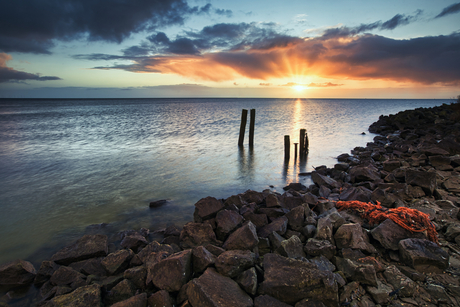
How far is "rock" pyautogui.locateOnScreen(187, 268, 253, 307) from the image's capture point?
10.3 feet

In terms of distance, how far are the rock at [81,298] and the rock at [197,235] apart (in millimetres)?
1925

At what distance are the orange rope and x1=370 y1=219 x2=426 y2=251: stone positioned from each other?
9 centimetres

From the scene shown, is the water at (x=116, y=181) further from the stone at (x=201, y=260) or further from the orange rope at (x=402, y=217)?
the orange rope at (x=402, y=217)

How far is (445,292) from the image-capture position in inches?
132

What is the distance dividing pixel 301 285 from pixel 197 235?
264 centimetres

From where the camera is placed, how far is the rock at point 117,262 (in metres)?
4.41

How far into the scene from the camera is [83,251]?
5.04 meters

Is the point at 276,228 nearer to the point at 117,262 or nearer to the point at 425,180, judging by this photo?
the point at 117,262

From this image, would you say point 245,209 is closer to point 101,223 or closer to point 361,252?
point 361,252

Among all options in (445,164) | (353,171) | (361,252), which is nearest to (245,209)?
(361,252)

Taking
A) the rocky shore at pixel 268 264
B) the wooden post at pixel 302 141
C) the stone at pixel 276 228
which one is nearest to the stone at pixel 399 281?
the rocky shore at pixel 268 264

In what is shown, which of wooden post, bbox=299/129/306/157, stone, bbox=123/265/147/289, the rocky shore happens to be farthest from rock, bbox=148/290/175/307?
wooden post, bbox=299/129/306/157

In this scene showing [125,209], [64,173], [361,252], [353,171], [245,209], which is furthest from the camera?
[64,173]

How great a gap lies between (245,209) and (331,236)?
240 centimetres
